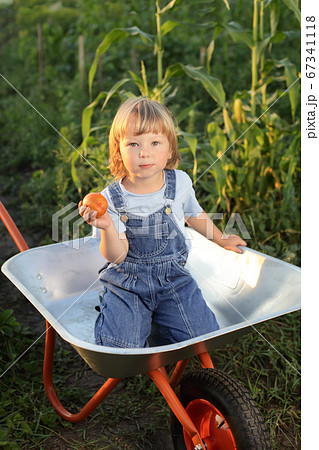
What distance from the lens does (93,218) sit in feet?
4.83

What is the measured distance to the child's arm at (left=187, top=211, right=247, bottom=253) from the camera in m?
1.89

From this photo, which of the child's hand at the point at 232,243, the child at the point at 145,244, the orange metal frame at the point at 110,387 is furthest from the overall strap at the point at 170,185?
the orange metal frame at the point at 110,387

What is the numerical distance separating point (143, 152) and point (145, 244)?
0.98 feet

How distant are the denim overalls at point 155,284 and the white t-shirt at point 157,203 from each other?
2 centimetres

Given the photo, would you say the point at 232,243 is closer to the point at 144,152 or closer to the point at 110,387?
the point at 144,152

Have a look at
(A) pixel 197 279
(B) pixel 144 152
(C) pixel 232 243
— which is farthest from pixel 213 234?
(B) pixel 144 152

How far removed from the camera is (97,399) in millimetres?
1702

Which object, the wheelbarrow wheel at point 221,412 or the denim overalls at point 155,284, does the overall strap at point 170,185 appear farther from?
the wheelbarrow wheel at point 221,412

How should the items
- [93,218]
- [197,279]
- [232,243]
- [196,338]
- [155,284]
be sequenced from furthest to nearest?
[197,279], [232,243], [155,284], [93,218], [196,338]

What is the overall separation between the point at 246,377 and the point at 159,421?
1.43 ft

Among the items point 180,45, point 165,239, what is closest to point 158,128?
point 165,239
